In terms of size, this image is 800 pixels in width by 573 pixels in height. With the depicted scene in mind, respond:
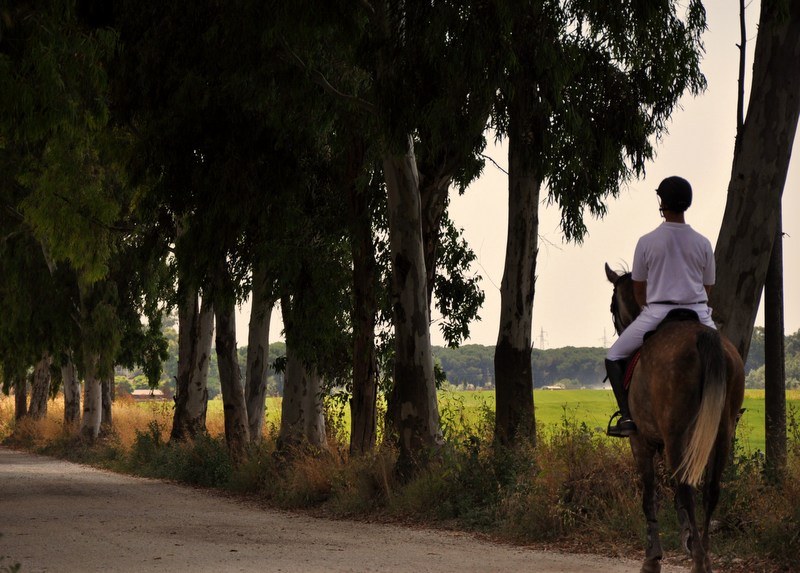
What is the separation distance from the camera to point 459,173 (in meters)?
21.2

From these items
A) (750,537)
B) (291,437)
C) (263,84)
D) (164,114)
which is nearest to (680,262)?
(750,537)

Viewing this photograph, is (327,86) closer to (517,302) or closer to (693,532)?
(517,302)

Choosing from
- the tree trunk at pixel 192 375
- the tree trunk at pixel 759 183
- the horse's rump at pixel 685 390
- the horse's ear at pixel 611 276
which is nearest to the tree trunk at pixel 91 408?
the tree trunk at pixel 192 375

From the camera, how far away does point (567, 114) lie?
609 inches

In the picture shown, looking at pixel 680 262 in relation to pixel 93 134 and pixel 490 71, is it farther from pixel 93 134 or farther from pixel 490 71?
pixel 93 134

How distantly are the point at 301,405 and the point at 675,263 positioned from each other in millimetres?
14682

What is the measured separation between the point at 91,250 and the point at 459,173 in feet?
31.1

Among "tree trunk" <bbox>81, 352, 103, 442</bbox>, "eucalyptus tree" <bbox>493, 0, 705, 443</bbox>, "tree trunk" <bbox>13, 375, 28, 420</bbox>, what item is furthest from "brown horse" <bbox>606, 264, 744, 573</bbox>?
"tree trunk" <bbox>13, 375, 28, 420</bbox>

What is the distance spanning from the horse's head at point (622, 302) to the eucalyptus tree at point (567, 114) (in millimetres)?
4973

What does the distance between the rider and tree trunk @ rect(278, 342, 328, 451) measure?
13361mm

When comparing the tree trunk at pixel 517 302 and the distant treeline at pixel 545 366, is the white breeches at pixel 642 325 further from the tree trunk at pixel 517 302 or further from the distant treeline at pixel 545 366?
the distant treeline at pixel 545 366

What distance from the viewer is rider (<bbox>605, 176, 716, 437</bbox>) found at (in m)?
8.84

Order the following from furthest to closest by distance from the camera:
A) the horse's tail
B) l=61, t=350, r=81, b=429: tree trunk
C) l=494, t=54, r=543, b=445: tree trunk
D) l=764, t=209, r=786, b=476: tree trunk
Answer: l=61, t=350, r=81, b=429: tree trunk, l=494, t=54, r=543, b=445: tree trunk, l=764, t=209, r=786, b=476: tree trunk, the horse's tail

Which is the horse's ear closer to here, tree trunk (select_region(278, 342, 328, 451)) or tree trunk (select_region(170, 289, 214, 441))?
tree trunk (select_region(278, 342, 328, 451))
